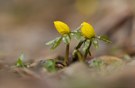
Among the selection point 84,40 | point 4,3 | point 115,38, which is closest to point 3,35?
point 4,3

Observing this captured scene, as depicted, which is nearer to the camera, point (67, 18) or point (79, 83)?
point (79, 83)

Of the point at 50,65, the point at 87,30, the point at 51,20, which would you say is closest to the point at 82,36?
the point at 87,30

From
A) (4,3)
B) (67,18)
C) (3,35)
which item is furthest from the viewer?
(4,3)

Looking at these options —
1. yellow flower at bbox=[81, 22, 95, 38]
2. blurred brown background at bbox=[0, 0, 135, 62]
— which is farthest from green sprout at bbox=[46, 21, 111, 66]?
blurred brown background at bbox=[0, 0, 135, 62]

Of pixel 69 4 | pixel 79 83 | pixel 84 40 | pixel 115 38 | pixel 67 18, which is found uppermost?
pixel 69 4

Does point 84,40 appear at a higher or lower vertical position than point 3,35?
lower

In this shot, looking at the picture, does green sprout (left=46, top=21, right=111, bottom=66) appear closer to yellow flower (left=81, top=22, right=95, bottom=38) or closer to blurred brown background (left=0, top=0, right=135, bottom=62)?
yellow flower (left=81, top=22, right=95, bottom=38)

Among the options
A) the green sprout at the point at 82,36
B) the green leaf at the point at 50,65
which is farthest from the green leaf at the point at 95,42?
the green leaf at the point at 50,65

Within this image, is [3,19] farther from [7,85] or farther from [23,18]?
[7,85]
